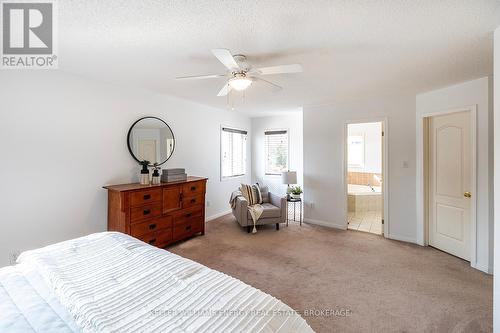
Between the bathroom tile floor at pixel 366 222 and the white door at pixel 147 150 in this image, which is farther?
the bathroom tile floor at pixel 366 222

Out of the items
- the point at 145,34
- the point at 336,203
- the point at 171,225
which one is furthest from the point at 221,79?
the point at 336,203

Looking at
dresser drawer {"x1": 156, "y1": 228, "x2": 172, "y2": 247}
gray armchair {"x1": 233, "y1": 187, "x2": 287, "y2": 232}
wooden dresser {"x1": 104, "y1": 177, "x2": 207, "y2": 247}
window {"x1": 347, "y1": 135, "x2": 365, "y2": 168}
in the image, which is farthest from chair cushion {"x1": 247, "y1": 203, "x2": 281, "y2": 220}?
window {"x1": 347, "y1": 135, "x2": 365, "y2": 168}

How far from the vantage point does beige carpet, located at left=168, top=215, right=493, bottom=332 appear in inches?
77.4

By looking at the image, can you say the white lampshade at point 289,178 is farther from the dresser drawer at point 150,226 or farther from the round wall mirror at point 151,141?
the dresser drawer at point 150,226

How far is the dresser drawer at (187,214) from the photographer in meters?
3.55

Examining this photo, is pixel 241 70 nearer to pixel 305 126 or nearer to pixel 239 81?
pixel 239 81

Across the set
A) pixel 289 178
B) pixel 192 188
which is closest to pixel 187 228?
pixel 192 188

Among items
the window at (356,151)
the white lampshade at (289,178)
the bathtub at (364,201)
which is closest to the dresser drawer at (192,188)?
the white lampshade at (289,178)

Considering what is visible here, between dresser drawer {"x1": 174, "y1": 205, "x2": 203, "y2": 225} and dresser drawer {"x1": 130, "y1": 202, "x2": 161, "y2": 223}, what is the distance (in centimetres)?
35

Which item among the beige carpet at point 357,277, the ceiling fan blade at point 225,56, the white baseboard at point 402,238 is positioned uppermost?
the ceiling fan blade at point 225,56

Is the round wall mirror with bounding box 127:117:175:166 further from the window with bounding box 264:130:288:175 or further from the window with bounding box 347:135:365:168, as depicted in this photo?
the window with bounding box 347:135:365:168

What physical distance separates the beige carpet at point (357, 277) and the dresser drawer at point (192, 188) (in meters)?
0.79

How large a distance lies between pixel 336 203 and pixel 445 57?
279 cm

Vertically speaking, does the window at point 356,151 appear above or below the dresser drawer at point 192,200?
above
